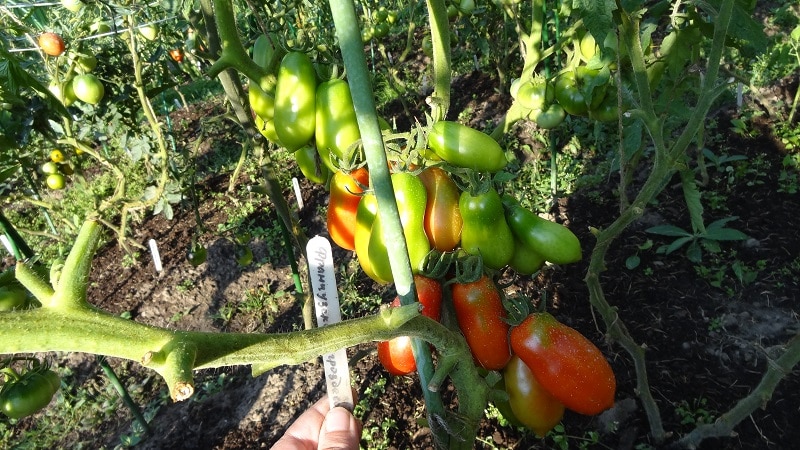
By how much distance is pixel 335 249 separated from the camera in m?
2.80

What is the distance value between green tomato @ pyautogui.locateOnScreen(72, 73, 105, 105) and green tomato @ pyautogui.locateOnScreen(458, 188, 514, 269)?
1675mm

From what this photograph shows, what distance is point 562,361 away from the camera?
0.89m

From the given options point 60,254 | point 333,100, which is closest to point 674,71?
point 333,100

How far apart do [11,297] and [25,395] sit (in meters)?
0.82

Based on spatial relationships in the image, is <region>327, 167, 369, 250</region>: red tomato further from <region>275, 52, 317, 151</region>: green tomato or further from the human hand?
the human hand

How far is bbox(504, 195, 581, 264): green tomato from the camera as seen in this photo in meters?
0.90

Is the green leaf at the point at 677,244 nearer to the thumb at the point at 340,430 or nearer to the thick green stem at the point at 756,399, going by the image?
the thick green stem at the point at 756,399

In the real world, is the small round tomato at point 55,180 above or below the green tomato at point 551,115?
below

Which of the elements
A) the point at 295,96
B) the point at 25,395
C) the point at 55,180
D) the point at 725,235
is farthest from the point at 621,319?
the point at 55,180

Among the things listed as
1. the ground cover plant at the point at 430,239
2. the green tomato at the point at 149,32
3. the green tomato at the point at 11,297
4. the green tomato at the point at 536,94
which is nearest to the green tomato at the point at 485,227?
the ground cover plant at the point at 430,239

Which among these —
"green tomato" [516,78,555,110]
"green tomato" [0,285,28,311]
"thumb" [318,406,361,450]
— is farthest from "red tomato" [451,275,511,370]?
"green tomato" [516,78,555,110]

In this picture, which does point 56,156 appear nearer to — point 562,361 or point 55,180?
point 55,180

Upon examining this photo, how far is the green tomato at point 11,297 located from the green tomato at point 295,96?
435 millimetres

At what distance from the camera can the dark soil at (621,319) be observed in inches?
64.4
